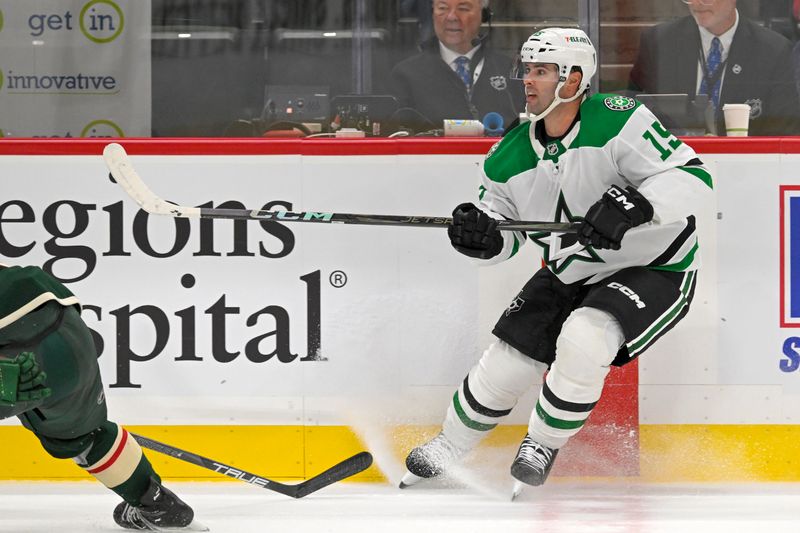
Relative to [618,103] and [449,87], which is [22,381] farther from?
[449,87]

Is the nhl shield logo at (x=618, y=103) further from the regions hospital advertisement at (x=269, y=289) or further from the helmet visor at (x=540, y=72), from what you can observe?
the regions hospital advertisement at (x=269, y=289)

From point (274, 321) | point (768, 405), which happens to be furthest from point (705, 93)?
point (274, 321)

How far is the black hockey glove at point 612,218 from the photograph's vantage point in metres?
2.85

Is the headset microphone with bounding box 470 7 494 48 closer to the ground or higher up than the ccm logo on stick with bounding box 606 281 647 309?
higher up

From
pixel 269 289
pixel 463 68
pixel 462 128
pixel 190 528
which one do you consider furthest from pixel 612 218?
pixel 190 528

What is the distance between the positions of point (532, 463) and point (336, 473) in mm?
521

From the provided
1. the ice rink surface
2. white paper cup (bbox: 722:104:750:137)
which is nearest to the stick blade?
the ice rink surface

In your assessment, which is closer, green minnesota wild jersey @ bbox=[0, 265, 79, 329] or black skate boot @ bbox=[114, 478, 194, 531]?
green minnesota wild jersey @ bbox=[0, 265, 79, 329]

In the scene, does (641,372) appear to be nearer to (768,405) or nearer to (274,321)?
(768,405)

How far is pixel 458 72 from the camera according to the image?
359 centimetres

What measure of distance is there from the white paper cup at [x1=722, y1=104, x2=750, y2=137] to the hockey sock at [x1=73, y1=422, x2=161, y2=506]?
1864 mm

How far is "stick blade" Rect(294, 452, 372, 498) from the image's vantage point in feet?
10.4

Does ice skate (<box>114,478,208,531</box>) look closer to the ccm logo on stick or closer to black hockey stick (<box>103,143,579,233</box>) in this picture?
black hockey stick (<box>103,143,579,233</box>)

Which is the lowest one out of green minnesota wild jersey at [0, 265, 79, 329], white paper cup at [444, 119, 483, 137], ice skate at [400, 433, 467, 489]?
ice skate at [400, 433, 467, 489]
